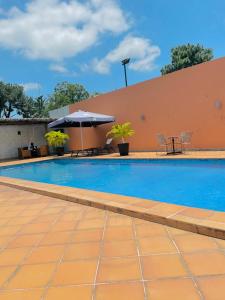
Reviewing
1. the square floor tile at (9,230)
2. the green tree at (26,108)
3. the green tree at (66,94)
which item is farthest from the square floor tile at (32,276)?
the green tree at (66,94)

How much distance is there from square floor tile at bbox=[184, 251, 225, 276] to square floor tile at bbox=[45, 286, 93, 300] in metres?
0.78

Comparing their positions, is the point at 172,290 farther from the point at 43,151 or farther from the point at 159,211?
the point at 43,151

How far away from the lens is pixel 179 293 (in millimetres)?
1689

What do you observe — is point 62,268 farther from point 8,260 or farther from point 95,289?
point 8,260

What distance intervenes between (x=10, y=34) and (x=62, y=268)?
15.9 metres

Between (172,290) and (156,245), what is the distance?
69cm

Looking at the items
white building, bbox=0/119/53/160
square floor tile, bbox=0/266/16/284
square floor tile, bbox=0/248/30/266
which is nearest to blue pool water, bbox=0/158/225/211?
square floor tile, bbox=0/248/30/266

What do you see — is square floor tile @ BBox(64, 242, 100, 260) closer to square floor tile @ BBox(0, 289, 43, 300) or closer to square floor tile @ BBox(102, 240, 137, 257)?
square floor tile @ BBox(102, 240, 137, 257)

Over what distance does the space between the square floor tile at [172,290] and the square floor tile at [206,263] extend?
0.17 meters

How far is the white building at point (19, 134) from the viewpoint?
653 inches

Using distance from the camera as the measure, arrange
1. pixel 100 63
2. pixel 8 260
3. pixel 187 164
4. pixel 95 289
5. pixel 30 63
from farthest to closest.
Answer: pixel 100 63, pixel 30 63, pixel 187 164, pixel 8 260, pixel 95 289

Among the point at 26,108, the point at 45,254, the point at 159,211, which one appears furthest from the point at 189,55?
the point at 45,254

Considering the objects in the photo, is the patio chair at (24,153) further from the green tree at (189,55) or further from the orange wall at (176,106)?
the green tree at (189,55)

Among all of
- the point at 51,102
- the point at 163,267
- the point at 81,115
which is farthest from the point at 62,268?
the point at 51,102
